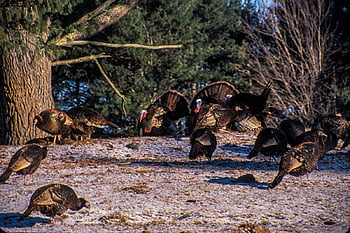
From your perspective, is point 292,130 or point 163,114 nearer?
point 292,130

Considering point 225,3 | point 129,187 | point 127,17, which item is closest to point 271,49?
point 225,3

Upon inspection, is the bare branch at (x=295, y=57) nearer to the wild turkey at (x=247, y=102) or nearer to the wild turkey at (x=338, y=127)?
the wild turkey at (x=338, y=127)

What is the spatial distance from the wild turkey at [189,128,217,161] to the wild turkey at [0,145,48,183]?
227 cm

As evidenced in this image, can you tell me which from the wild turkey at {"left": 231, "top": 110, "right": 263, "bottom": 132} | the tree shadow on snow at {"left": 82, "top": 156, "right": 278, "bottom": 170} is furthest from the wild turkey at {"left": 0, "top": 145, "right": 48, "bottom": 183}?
the wild turkey at {"left": 231, "top": 110, "right": 263, "bottom": 132}

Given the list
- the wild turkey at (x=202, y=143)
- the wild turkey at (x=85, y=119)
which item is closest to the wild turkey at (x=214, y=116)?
the wild turkey at (x=202, y=143)

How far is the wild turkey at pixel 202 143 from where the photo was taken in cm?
683

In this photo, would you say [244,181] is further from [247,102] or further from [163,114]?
[163,114]

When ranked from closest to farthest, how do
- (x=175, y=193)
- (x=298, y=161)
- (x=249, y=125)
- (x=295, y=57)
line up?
(x=175, y=193), (x=298, y=161), (x=249, y=125), (x=295, y=57)

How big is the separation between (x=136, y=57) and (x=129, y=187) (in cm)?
932

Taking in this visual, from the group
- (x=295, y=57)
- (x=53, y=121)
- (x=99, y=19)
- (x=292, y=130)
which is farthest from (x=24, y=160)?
(x=295, y=57)

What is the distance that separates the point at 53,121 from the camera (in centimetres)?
798

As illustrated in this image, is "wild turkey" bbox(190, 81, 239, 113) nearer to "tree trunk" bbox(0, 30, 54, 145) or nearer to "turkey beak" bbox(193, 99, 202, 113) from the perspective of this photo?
"turkey beak" bbox(193, 99, 202, 113)

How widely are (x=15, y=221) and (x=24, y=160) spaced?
120 centimetres

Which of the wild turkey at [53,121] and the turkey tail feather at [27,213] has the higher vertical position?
the wild turkey at [53,121]
